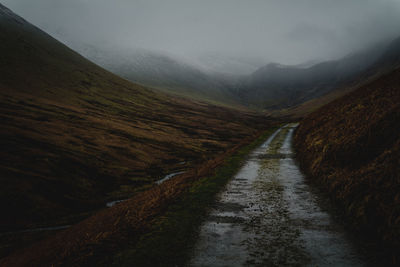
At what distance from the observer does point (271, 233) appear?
25.1 ft

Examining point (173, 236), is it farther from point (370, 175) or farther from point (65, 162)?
point (65, 162)

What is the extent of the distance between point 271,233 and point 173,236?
3.24m

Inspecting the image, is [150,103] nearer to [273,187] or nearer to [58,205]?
[58,205]

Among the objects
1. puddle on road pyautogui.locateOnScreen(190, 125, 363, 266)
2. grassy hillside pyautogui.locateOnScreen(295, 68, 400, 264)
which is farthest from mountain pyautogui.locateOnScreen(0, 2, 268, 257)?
grassy hillside pyautogui.locateOnScreen(295, 68, 400, 264)

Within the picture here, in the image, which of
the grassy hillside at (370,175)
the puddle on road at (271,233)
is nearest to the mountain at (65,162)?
the puddle on road at (271,233)

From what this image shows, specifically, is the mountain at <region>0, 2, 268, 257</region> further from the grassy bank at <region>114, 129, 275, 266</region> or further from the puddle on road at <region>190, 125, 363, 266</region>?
the puddle on road at <region>190, 125, 363, 266</region>

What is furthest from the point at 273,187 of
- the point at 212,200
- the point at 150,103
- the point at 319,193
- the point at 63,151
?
the point at 150,103

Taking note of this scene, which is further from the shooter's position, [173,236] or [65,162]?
[65,162]

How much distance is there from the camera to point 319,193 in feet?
38.4

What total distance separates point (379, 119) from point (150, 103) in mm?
151800

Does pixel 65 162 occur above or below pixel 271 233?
below

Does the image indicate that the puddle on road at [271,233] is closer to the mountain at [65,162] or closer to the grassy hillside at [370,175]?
the grassy hillside at [370,175]

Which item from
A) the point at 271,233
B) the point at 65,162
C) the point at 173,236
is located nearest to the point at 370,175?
the point at 271,233

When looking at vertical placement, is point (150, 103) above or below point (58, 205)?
above
